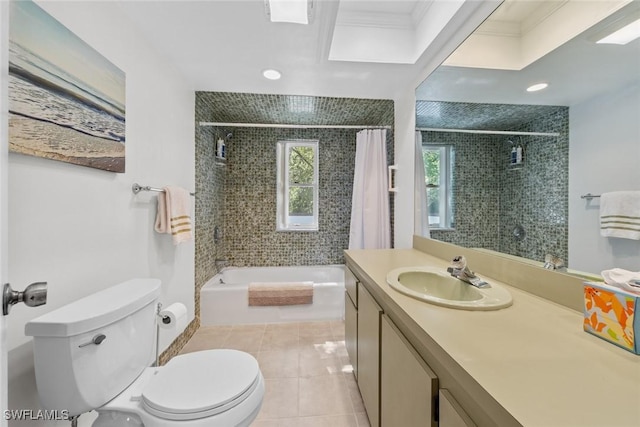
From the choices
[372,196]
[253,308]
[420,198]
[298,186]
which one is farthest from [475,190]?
[298,186]

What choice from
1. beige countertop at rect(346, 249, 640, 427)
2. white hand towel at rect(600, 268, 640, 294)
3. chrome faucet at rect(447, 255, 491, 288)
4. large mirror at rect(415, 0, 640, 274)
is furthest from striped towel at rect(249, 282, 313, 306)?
white hand towel at rect(600, 268, 640, 294)

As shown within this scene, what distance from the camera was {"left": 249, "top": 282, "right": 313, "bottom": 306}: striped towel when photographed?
254 centimetres

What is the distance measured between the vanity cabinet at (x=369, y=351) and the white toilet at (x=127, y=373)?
0.52m

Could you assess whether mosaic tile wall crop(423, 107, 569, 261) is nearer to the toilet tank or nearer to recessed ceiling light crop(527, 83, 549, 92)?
recessed ceiling light crop(527, 83, 549, 92)

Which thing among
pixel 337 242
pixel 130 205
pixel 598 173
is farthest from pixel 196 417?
pixel 337 242

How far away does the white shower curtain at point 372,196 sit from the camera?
2.68 metres

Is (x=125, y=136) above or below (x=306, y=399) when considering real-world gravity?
above

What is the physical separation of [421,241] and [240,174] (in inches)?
93.9

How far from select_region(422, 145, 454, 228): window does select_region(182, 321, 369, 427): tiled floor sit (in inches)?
50.0

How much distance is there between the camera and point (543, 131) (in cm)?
102

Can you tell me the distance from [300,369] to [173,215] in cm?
144

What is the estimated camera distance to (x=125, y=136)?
1386mm

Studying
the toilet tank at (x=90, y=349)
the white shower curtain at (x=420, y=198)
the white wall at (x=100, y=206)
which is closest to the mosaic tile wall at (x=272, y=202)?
the white wall at (x=100, y=206)

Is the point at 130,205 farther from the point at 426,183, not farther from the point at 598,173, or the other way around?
the point at 598,173
